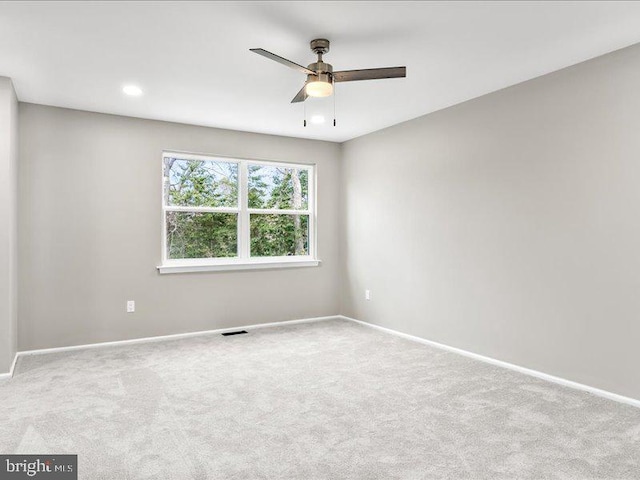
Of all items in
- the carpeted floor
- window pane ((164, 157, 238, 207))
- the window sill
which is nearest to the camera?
the carpeted floor

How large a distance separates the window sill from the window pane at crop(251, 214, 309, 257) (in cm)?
12

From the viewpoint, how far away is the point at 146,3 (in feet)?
7.75

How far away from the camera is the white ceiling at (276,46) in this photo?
2461 millimetres

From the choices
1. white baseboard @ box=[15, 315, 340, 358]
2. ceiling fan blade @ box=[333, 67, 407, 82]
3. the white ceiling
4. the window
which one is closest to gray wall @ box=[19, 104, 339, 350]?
white baseboard @ box=[15, 315, 340, 358]

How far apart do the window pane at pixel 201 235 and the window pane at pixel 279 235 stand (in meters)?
0.27

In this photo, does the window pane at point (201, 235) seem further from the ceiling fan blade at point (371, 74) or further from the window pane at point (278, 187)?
the ceiling fan blade at point (371, 74)

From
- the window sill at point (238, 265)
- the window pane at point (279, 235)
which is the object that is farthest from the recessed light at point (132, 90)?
the window pane at point (279, 235)

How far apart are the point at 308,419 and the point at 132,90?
3059 mm

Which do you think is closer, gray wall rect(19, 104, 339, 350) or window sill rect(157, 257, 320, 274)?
gray wall rect(19, 104, 339, 350)

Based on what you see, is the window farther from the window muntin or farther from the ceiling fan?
the ceiling fan

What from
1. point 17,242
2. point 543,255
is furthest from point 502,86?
point 17,242

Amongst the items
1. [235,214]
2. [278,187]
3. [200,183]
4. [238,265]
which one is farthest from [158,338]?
[278,187]

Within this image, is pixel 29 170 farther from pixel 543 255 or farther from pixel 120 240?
pixel 543 255

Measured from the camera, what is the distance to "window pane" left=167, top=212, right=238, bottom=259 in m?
4.91
